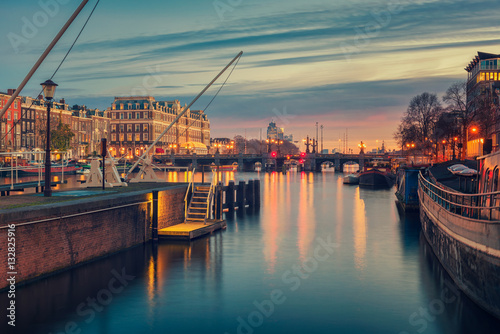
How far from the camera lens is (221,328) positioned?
17859 mm

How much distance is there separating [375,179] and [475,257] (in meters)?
82.3

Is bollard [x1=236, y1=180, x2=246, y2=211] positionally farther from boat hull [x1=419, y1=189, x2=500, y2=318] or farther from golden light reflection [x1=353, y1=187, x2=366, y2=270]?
boat hull [x1=419, y1=189, x2=500, y2=318]

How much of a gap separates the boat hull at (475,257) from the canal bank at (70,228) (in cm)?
1490

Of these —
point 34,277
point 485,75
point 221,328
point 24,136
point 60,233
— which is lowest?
point 221,328

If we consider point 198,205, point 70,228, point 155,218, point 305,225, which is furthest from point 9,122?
point 70,228

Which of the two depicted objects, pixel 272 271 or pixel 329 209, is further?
pixel 329 209

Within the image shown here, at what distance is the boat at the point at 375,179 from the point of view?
98.0 m

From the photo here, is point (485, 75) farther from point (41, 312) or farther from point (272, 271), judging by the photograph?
point (41, 312)

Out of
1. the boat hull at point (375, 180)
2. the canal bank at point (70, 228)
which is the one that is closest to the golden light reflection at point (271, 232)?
the canal bank at point (70, 228)

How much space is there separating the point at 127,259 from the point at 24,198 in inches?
228

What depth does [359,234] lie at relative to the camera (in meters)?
39.4

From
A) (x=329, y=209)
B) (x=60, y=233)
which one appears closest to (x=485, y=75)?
(x=329, y=209)

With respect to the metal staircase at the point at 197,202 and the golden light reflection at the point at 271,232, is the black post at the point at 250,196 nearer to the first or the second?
the golden light reflection at the point at 271,232

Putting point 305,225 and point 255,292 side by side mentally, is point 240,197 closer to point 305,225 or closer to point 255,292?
point 305,225
